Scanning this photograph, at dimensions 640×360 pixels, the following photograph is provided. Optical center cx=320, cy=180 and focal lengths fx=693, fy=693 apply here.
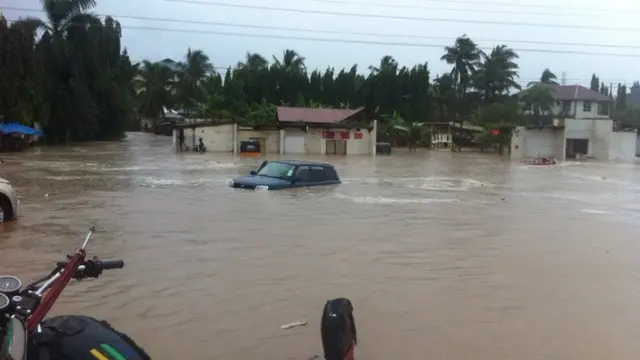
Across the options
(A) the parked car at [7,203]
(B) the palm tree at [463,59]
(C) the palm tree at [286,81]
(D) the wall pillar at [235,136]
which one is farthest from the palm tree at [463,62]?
(A) the parked car at [7,203]

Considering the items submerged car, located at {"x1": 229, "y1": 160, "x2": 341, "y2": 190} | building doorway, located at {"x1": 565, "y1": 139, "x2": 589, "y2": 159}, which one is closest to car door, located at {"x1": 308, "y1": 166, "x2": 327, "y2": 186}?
submerged car, located at {"x1": 229, "y1": 160, "x2": 341, "y2": 190}

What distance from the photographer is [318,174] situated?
2220 centimetres

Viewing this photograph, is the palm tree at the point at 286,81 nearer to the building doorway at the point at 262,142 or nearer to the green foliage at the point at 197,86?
the green foliage at the point at 197,86

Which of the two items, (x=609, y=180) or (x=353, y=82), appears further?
(x=353, y=82)

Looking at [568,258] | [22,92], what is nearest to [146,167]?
[22,92]

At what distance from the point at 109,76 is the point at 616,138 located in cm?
4459

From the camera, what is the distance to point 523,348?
20.8ft

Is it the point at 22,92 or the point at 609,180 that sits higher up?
the point at 22,92

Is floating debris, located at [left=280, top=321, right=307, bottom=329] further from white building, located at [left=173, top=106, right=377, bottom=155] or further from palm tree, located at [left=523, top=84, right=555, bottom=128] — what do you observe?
palm tree, located at [left=523, top=84, right=555, bottom=128]

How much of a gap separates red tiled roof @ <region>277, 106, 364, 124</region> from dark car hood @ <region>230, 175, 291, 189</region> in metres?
33.7

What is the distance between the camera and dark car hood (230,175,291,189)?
66.7 ft

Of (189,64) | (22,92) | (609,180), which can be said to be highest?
(189,64)

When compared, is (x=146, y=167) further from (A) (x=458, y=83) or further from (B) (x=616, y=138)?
(A) (x=458, y=83)

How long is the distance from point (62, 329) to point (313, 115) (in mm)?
55156
